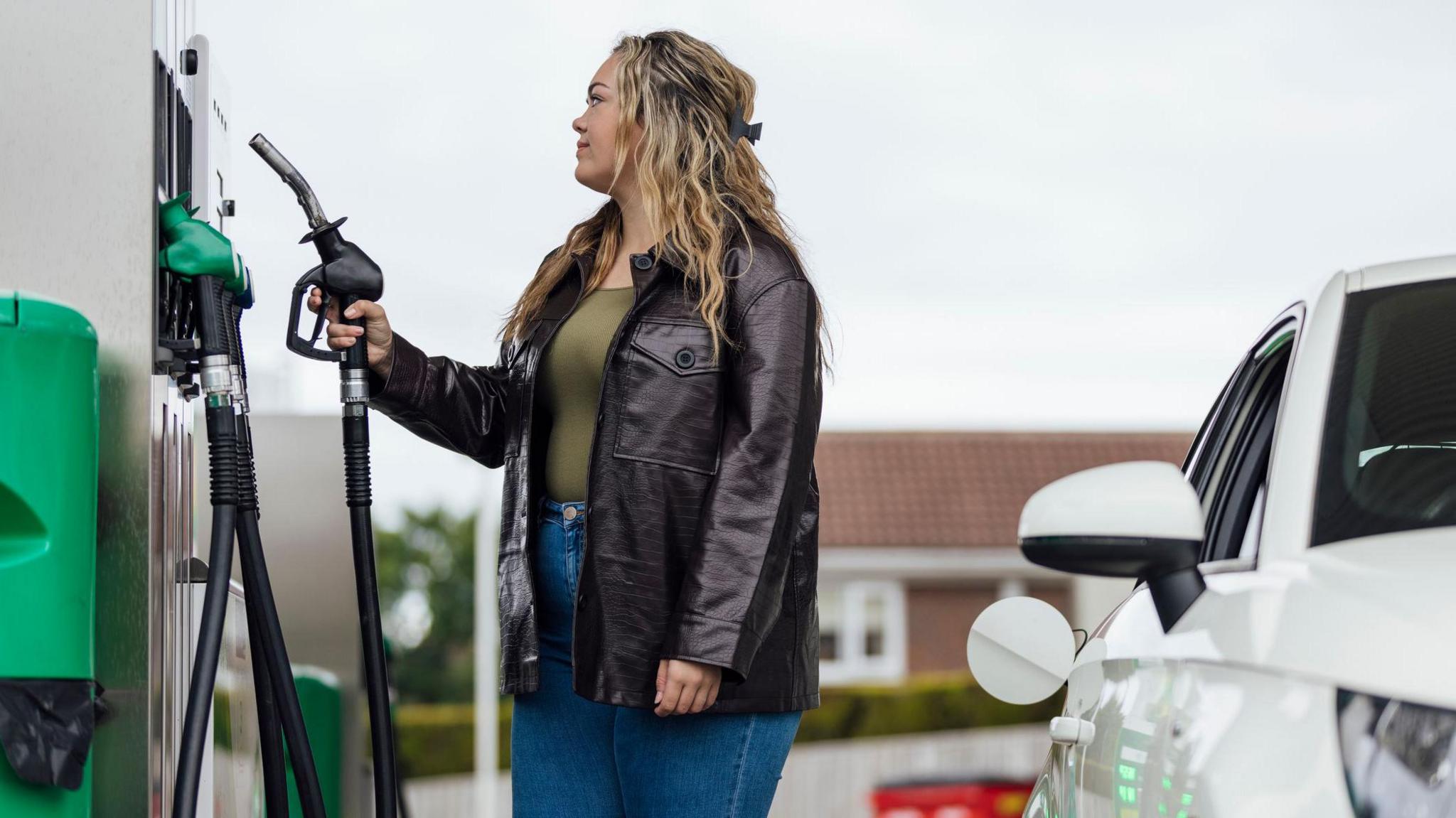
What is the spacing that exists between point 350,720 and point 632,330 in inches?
140

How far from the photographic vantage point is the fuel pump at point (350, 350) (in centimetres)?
294

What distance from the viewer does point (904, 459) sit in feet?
113

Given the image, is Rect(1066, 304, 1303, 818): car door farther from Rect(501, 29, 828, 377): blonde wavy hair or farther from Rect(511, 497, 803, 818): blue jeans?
Rect(501, 29, 828, 377): blonde wavy hair

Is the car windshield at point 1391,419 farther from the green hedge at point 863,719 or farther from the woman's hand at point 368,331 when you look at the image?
the green hedge at point 863,719

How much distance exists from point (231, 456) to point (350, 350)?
1.26 ft

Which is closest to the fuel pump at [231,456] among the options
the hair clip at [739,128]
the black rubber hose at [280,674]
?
the black rubber hose at [280,674]

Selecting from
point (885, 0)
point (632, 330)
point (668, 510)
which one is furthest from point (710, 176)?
point (885, 0)

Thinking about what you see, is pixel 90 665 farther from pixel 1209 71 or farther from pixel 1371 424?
pixel 1209 71

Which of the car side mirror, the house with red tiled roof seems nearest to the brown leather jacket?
the car side mirror

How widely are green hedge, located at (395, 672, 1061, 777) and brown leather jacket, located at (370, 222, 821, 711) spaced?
22072 millimetres

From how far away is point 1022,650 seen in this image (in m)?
2.76

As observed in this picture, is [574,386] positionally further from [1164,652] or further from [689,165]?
[1164,652]

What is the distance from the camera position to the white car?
1.81 metres

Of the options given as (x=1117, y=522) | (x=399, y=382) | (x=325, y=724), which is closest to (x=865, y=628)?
(x=325, y=724)
